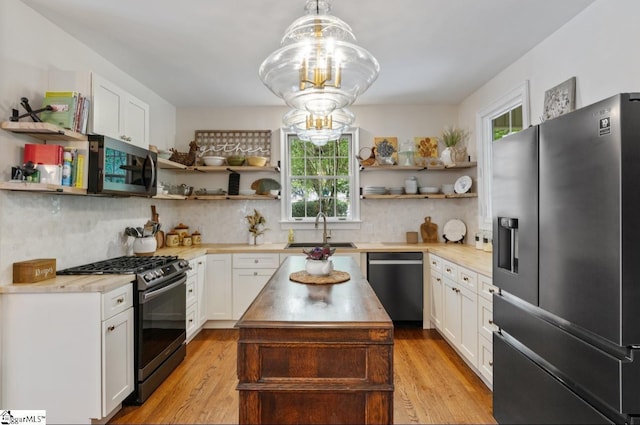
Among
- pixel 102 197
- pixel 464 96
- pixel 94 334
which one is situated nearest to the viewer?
pixel 94 334

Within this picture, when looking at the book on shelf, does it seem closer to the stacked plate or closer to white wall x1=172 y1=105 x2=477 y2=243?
white wall x1=172 y1=105 x2=477 y2=243

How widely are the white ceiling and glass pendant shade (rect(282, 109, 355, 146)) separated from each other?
641mm

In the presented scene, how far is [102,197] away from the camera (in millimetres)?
3135

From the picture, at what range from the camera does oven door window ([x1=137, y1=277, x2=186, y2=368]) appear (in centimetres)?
257

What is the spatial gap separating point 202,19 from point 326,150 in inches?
100

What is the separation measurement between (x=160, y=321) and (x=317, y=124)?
1.93 meters

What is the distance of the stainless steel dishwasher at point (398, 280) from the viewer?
408 cm

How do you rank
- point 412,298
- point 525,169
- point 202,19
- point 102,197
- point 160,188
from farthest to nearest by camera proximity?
Result: point 412,298, point 160,188, point 102,197, point 202,19, point 525,169

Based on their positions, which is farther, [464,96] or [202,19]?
[464,96]

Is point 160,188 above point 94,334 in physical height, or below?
above

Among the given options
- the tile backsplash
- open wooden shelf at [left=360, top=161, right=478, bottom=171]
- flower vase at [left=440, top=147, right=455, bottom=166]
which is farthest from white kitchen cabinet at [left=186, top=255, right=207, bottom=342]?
flower vase at [left=440, top=147, right=455, bottom=166]

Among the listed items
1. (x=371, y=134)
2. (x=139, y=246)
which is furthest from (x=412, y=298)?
(x=139, y=246)

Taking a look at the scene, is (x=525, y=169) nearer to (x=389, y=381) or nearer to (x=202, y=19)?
(x=389, y=381)

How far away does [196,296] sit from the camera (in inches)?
150
